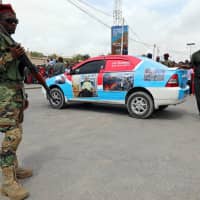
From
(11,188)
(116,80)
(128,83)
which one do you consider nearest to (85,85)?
(116,80)

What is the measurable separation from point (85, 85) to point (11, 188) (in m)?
4.82

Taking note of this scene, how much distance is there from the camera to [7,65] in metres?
2.38

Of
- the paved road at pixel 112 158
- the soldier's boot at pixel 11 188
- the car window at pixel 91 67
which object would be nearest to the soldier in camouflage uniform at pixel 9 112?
the soldier's boot at pixel 11 188

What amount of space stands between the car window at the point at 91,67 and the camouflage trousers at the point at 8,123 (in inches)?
176

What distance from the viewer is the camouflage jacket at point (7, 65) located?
232cm

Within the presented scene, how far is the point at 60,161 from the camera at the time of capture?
3461 millimetres

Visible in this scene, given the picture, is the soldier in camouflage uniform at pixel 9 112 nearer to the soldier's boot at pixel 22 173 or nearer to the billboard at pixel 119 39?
the soldier's boot at pixel 22 173

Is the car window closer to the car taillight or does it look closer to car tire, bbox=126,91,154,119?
car tire, bbox=126,91,154,119

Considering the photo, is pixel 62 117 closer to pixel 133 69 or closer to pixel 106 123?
pixel 106 123

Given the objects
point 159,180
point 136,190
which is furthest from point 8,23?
point 159,180

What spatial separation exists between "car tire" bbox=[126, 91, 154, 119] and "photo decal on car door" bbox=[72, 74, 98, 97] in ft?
3.80

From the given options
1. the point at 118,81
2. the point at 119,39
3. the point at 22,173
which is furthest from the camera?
the point at 119,39

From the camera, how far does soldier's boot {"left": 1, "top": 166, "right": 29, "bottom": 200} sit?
2.43 m

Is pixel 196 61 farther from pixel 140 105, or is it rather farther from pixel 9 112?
pixel 9 112
